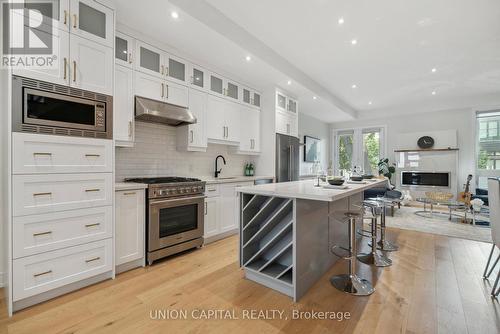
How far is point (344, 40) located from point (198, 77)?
86.7 inches

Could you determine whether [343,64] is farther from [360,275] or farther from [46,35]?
[46,35]

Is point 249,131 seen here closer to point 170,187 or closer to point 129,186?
point 170,187

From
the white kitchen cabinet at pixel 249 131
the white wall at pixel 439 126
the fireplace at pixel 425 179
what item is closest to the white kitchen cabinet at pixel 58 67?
the white kitchen cabinet at pixel 249 131

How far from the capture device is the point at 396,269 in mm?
2562

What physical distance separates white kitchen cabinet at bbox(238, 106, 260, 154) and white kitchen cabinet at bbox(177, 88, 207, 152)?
0.87m

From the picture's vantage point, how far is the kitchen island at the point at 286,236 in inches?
77.0

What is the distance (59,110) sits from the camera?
1.98m

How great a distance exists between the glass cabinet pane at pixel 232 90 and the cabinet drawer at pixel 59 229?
263cm

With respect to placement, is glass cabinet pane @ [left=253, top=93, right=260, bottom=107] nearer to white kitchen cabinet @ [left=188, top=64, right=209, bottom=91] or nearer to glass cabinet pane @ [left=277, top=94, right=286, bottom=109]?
glass cabinet pane @ [left=277, top=94, right=286, bottom=109]

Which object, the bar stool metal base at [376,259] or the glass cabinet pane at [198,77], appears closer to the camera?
the bar stool metal base at [376,259]

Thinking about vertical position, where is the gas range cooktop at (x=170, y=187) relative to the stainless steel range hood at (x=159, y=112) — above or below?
below

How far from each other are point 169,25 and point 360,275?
3.46 meters

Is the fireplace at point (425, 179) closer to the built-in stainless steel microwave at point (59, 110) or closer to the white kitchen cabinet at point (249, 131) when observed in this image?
the white kitchen cabinet at point (249, 131)

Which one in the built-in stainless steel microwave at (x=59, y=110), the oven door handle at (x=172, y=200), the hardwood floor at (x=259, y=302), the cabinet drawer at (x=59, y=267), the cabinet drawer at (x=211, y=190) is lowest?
the hardwood floor at (x=259, y=302)
